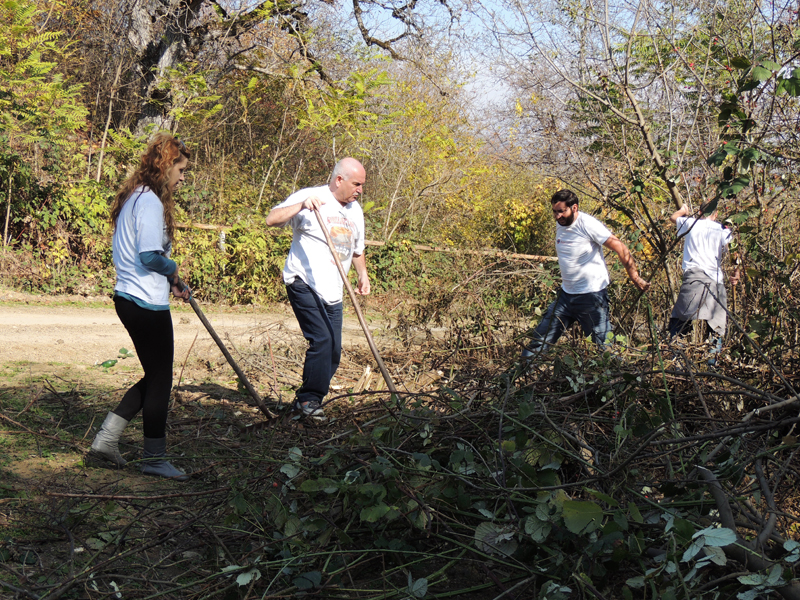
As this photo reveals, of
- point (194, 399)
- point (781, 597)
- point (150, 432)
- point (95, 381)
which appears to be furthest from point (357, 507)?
point (95, 381)

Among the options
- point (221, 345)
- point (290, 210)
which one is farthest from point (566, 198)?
point (221, 345)

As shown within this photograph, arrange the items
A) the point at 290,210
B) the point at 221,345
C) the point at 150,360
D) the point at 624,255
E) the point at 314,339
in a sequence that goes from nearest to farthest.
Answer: the point at 150,360
the point at 221,345
the point at 290,210
the point at 314,339
the point at 624,255

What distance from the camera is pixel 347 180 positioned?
5.12 metres

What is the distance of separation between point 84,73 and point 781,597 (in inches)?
685

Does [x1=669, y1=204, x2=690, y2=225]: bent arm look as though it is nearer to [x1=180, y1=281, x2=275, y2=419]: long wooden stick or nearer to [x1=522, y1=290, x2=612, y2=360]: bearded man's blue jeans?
[x1=522, y1=290, x2=612, y2=360]: bearded man's blue jeans

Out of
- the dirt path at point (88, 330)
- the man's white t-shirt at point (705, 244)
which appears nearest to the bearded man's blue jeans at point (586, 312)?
the man's white t-shirt at point (705, 244)

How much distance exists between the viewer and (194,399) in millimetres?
5566

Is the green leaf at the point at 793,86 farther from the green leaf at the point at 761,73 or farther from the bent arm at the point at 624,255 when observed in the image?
the bent arm at the point at 624,255

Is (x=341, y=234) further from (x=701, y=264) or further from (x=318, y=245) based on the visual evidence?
(x=701, y=264)

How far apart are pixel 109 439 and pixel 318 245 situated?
190 cm

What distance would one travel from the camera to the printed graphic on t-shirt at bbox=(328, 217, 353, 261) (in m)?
5.12

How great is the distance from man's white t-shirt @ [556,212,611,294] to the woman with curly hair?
3.25m

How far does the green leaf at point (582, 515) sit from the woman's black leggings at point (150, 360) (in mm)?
2471

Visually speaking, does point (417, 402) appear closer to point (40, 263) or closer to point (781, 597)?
point (781, 597)
